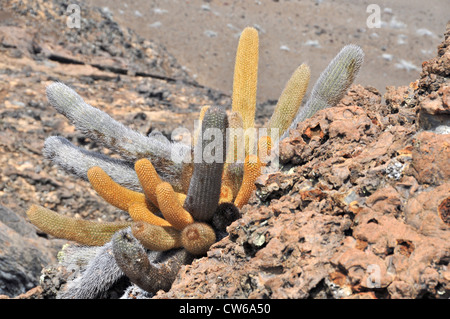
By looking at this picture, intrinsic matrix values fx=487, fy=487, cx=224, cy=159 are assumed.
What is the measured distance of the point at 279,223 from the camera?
5.69 feet

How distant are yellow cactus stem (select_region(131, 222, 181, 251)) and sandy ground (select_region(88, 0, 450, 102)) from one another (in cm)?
624

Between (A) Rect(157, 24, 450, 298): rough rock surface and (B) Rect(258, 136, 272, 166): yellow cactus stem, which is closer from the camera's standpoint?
(A) Rect(157, 24, 450, 298): rough rock surface

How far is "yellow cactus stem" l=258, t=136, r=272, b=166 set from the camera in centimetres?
227

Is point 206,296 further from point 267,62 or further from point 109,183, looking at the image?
point 267,62

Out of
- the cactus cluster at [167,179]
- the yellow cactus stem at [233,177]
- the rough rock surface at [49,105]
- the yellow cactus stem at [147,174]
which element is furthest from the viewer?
the rough rock surface at [49,105]

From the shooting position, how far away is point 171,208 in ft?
7.38

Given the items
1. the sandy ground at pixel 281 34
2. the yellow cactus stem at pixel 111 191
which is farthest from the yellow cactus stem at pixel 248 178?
the sandy ground at pixel 281 34

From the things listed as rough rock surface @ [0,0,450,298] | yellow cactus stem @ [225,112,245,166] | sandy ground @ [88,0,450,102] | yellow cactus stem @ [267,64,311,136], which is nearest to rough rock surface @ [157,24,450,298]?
rough rock surface @ [0,0,450,298]

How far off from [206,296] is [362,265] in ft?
1.82

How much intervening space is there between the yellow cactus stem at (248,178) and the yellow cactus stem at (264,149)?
0.03 metres

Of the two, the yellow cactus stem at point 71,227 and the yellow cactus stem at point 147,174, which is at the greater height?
the yellow cactus stem at point 147,174

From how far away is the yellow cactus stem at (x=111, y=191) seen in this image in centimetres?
237

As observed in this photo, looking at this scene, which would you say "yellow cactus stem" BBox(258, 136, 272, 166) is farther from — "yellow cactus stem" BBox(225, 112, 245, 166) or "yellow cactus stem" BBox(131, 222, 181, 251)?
"yellow cactus stem" BBox(131, 222, 181, 251)

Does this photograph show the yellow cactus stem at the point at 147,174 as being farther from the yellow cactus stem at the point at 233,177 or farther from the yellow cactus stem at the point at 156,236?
the yellow cactus stem at the point at 233,177
